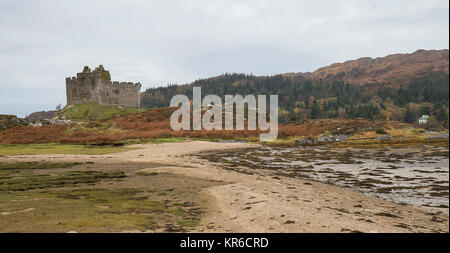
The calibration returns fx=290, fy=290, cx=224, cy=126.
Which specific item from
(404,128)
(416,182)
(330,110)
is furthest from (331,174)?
(330,110)

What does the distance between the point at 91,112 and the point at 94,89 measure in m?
11.4

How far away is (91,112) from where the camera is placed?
9425cm

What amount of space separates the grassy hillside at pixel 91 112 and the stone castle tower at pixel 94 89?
3.14 metres

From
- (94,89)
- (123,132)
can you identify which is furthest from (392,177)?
(94,89)

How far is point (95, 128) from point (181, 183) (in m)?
52.0

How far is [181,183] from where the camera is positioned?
2184 centimetres

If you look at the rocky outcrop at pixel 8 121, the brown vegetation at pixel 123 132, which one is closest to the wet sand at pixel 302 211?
the rocky outcrop at pixel 8 121

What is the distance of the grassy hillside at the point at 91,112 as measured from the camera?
91.6 meters

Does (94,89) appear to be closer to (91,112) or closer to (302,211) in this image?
(91,112)

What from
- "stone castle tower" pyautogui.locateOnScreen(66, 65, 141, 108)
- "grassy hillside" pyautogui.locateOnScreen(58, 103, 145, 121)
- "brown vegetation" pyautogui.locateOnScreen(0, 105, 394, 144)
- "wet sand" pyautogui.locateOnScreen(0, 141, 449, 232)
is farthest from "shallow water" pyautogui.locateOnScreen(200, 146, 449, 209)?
"stone castle tower" pyautogui.locateOnScreen(66, 65, 141, 108)

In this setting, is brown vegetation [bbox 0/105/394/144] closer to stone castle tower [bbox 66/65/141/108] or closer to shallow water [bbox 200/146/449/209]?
stone castle tower [bbox 66/65/141/108]

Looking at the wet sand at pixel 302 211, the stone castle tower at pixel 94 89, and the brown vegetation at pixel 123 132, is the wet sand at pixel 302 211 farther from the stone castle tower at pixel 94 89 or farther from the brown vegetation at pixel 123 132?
the stone castle tower at pixel 94 89

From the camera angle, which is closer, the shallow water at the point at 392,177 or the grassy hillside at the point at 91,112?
the shallow water at the point at 392,177
